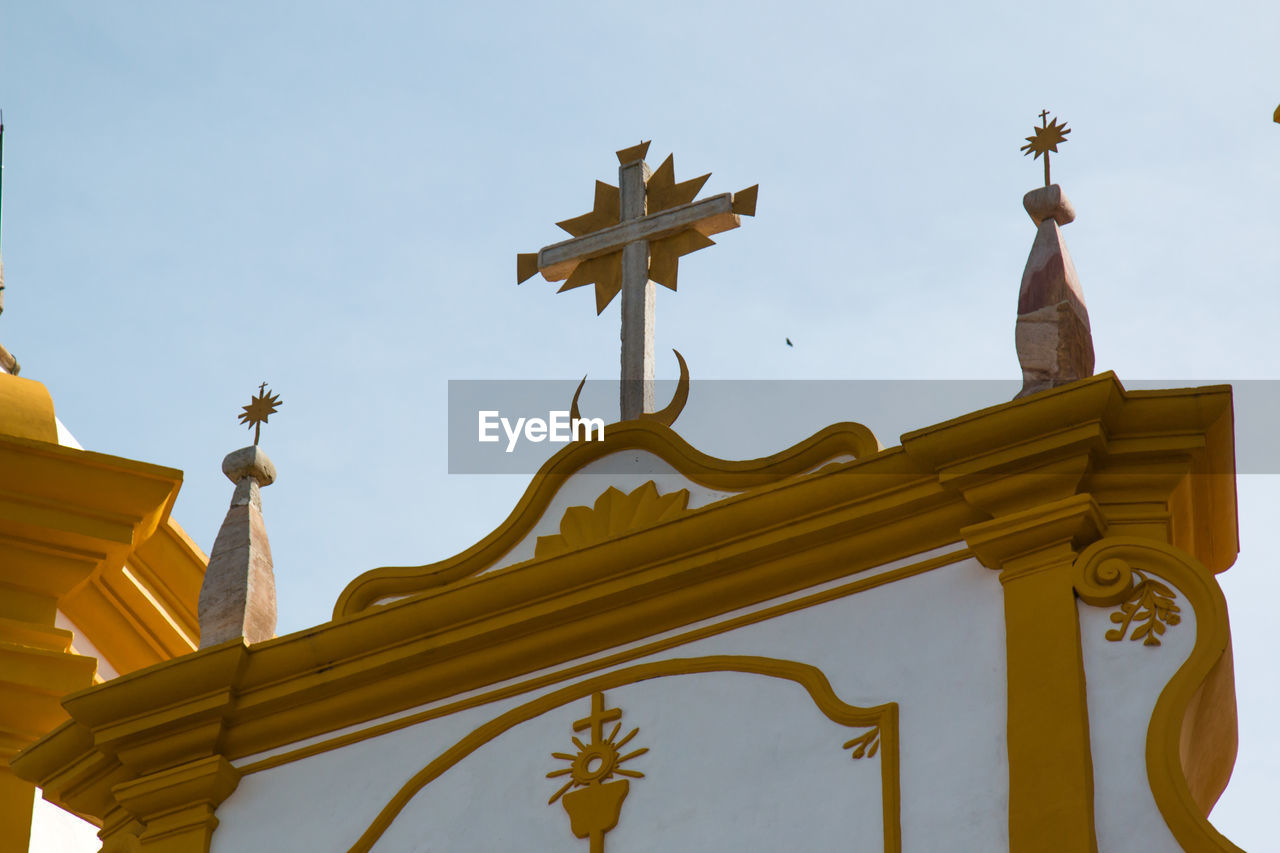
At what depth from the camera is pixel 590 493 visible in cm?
983

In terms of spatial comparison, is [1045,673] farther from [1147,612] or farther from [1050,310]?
[1050,310]

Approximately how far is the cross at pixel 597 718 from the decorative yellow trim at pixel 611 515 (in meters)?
0.55

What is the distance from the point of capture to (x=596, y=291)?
412 inches

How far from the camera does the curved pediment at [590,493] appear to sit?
959cm

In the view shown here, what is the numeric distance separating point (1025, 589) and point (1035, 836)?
0.89 metres

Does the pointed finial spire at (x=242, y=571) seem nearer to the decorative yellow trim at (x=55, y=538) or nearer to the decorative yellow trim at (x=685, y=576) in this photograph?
the decorative yellow trim at (x=685, y=576)

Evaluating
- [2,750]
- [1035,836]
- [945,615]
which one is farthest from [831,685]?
[2,750]

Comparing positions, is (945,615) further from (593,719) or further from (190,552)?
(190,552)

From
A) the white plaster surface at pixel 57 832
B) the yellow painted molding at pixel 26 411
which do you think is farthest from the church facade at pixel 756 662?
the yellow painted molding at pixel 26 411

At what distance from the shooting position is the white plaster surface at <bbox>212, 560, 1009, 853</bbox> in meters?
8.42

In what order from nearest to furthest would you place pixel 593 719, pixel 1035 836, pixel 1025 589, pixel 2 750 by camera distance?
pixel 1035 836
pixel 1025 589
pixel 593 719
pixel 2 750

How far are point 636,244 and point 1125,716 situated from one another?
3018 mm

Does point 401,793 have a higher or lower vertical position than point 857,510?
lower

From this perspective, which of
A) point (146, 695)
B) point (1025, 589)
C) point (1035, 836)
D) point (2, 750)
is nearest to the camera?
point (1035, 836)
